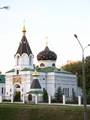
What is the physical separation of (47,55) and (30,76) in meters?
7.94

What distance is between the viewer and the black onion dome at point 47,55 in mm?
70750

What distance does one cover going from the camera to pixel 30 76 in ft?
212

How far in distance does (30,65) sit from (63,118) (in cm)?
3384

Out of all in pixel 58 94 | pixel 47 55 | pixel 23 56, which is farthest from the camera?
pixel 47 55

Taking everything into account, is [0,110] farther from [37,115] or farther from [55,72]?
[55,72]

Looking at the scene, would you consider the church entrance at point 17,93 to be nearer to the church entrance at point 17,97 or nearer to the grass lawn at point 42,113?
the church entrance at point 17,97

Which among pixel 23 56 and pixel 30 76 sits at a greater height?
pixel 23 56

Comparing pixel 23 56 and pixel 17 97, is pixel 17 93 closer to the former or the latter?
pixel 17 97

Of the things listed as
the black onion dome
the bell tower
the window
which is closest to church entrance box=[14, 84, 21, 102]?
the bell tower

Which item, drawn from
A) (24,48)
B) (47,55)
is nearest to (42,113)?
(24,48)

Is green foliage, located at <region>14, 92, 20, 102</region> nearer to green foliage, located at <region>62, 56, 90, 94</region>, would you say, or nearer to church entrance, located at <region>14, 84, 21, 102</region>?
church entrance, located at <region>14, 84, 21, 102</region>

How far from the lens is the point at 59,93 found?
212ft

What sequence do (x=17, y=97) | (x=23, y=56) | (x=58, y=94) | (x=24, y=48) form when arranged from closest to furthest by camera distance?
(x=17, y=97) < (x=58, y=94) < (x=23, y=56) < (x=24, y=48)

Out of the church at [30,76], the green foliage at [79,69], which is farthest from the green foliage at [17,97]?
the green foliage at [79,69]
